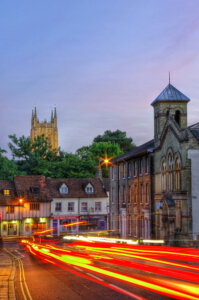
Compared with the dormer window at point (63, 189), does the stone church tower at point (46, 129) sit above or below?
above

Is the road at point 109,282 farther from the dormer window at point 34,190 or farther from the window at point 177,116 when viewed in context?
the dormer window at point 34,190

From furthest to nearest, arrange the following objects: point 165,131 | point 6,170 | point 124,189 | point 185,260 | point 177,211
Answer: point 6,170 → point 124,189 → point 165,131 → point 177,211 → point 185,260

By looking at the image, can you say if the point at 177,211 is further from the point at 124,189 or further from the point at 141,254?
the point at 124,189

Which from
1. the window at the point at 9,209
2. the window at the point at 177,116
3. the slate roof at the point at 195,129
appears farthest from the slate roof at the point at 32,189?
the slate roof at the point at 195,129

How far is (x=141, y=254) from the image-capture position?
2425cm

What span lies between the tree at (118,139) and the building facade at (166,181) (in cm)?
5707

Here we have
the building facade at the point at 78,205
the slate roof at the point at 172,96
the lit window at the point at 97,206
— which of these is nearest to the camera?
the slate roof at the point at 172,96

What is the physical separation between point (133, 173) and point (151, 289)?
34.7m

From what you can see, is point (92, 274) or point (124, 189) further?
point (124, 189)

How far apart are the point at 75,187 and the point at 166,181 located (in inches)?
1288

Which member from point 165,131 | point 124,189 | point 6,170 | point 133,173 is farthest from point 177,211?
point 6,170

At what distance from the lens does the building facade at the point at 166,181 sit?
3384 centimetres

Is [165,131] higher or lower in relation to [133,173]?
higher

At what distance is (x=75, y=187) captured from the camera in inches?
2719
